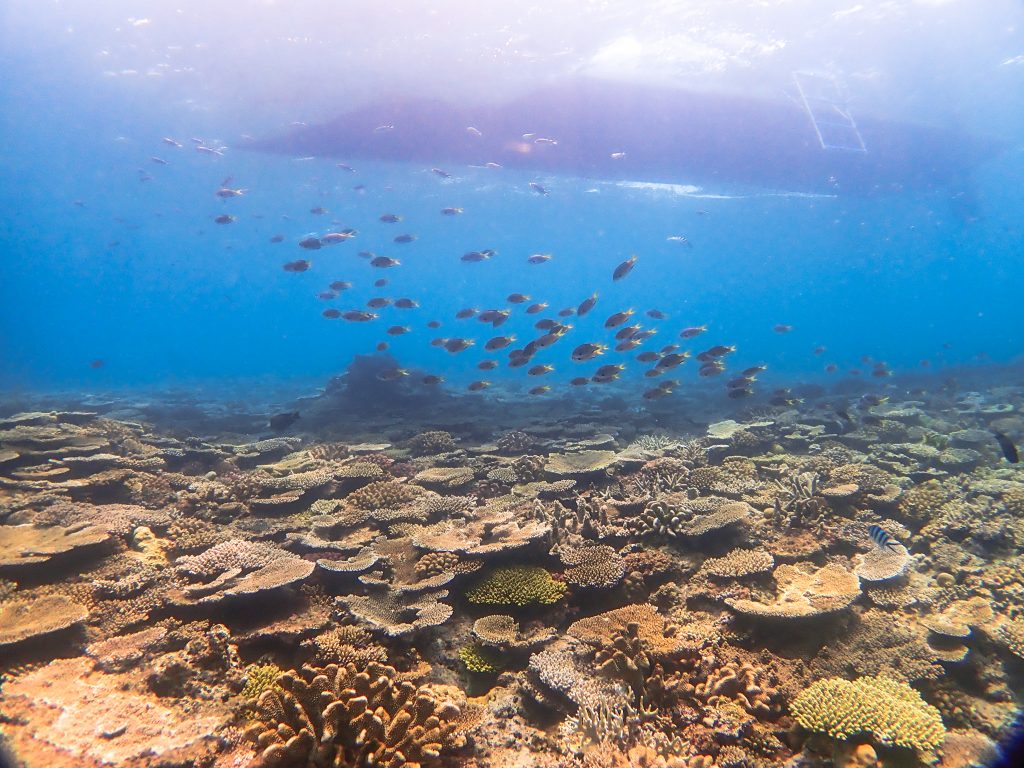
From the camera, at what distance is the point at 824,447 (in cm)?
1210

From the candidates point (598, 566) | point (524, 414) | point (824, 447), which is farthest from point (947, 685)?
point (524, 414)

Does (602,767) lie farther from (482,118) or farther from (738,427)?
(482,118)

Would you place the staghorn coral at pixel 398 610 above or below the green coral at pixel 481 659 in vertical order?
above

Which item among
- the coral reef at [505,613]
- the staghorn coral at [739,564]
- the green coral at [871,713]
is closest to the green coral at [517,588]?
the coral reef at [505,613]

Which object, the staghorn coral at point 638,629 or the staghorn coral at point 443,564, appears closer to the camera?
the staghorn coral at point 638,629

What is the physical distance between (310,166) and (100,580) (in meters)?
32.2

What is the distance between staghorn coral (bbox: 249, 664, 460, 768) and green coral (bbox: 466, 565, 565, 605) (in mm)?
1617

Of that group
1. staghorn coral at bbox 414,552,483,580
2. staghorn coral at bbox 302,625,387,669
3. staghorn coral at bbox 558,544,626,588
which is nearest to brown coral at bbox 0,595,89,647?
staghorn coral at bbox 302,625,387,669

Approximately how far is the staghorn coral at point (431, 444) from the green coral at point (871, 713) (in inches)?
358

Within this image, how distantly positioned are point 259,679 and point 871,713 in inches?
207

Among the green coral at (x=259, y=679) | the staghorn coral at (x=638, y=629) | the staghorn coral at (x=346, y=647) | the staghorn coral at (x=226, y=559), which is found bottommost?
the staghorn coral at (x=638, y=629)

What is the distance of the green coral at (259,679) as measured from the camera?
14.7 feet

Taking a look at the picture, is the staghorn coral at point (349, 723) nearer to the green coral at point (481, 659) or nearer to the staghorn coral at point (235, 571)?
the green coral at point (481, 659)

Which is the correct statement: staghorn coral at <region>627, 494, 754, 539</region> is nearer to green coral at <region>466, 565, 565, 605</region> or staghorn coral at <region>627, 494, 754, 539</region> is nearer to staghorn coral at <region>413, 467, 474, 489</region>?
green coral at <region>466, 565, 565, 605</region>
